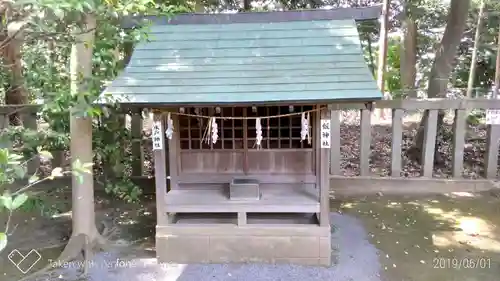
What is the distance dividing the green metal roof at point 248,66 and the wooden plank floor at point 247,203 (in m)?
1.37

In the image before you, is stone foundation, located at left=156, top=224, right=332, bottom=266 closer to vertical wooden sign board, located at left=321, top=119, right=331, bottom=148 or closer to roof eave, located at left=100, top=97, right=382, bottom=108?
vertical wooden sign board, located at left=321, top=119, right=331, bottom=148

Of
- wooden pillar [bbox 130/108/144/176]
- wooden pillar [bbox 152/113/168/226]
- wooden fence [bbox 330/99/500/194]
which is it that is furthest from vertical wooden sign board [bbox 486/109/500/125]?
wooden pillar [bbox 130/108/144/176]

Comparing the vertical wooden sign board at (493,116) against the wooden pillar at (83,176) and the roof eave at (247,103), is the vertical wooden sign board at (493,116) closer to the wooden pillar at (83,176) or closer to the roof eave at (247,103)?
the roof eave at (247,103)

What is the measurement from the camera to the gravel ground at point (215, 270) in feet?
16.1

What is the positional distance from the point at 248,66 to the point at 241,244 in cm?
224

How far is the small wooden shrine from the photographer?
193 inches

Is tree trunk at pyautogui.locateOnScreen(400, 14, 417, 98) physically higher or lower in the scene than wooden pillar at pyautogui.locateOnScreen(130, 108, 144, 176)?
higher

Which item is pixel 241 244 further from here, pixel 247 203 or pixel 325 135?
pixel 325 135

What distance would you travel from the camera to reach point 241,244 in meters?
5.26

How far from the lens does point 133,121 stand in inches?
316

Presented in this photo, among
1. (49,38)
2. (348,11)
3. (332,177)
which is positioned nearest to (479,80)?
(332,177)

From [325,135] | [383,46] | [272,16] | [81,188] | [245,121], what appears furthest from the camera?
[383,46]

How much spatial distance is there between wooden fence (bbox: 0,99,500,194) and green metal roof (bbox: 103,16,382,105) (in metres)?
2.41

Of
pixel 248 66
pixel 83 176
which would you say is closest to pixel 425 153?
pixel 248 66
